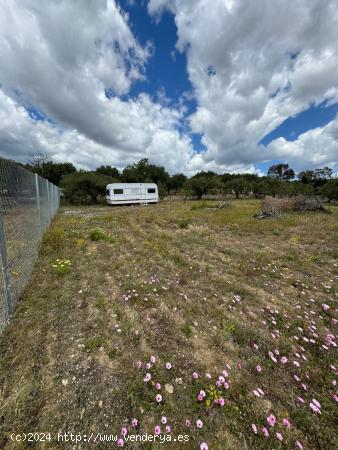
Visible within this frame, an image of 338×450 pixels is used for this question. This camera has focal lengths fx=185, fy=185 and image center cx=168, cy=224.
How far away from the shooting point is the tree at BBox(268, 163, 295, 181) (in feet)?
247

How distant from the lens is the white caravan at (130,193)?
2022cm

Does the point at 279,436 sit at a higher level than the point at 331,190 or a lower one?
lower

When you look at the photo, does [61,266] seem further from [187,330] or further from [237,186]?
[237,186]

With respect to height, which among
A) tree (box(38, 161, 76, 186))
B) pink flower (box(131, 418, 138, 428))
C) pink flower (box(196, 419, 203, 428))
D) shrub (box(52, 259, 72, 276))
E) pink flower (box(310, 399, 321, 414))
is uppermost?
tree (box(38, 161, 76, 186))

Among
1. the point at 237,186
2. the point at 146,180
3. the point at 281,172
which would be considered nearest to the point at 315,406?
the point at 146,180

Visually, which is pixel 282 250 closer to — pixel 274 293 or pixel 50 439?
pixel 274 293

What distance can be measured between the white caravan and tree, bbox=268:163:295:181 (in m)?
70.8

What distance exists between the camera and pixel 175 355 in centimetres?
202

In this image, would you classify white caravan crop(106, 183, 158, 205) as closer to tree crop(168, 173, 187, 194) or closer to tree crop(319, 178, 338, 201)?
tree crop(168, 173, 187, 194)

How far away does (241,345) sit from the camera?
2.20 metres

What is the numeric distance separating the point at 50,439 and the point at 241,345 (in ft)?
6.33

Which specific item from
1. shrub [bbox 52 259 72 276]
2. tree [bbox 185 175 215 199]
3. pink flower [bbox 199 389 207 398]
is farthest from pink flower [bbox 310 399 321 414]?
tree [bbox 185 175 215 199]

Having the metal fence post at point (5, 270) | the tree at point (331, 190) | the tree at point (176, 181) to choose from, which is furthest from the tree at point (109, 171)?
the tree at point (331, 190)

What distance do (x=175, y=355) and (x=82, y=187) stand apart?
23242 mm
